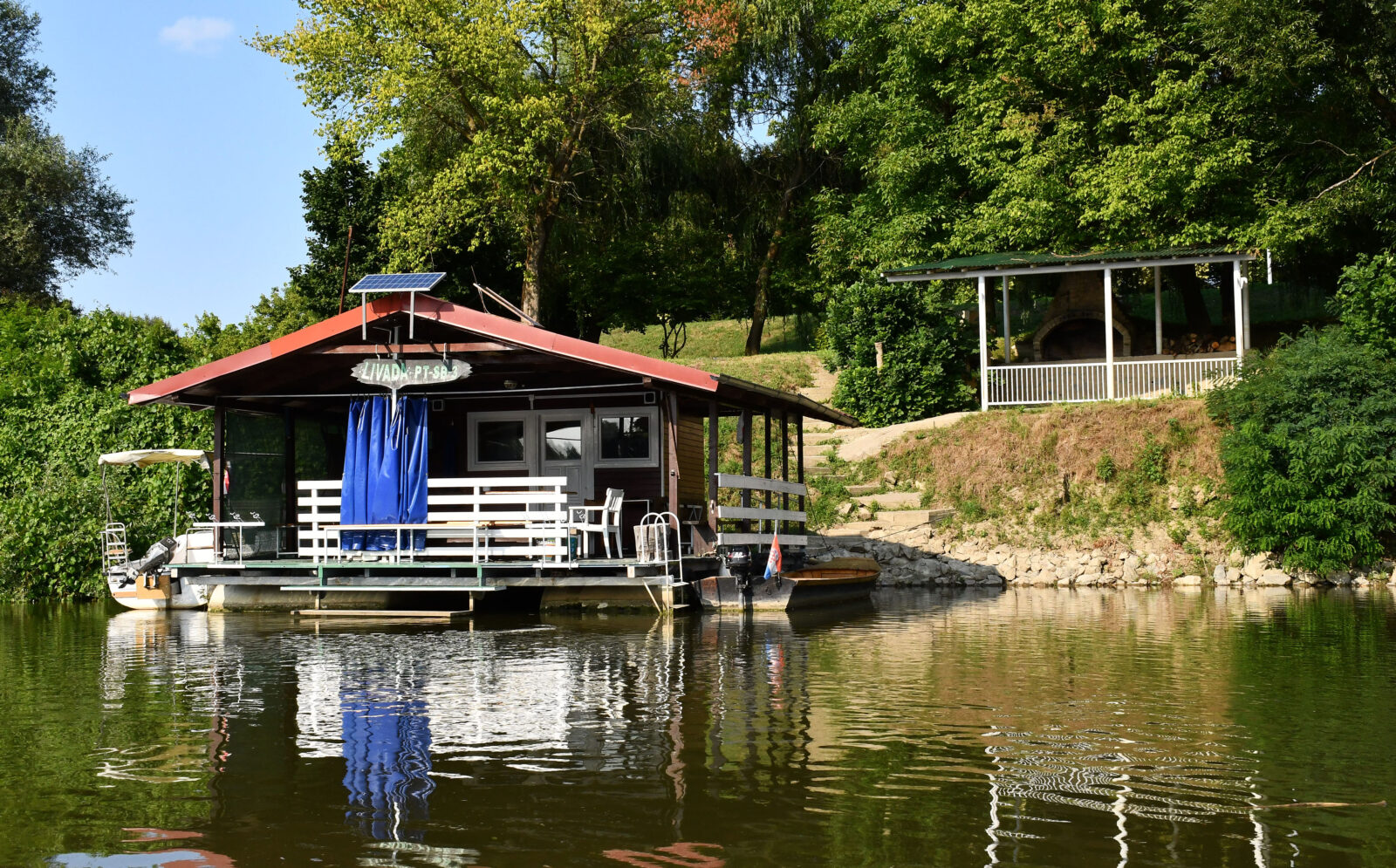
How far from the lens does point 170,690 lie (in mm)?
11125

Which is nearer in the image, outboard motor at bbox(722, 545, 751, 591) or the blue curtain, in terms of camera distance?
outboard motor at bbox(722, 545, 751, 591)

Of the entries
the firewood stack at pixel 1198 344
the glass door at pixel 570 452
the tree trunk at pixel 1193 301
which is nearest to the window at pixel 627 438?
the glass door at pixel 570 452

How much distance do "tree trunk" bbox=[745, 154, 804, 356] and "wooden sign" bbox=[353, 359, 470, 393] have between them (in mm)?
26169

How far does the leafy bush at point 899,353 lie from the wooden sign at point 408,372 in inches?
632

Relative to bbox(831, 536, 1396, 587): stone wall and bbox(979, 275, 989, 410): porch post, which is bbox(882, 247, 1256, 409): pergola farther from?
bbox(831, 536, 1396, 587): stone wall

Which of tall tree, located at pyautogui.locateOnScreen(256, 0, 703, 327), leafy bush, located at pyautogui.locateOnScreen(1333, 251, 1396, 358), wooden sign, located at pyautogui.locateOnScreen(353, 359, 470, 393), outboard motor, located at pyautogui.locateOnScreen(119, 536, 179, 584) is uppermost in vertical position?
tall tree, located at pyautogui.locateOnScreen(256, 0, 703, 327)

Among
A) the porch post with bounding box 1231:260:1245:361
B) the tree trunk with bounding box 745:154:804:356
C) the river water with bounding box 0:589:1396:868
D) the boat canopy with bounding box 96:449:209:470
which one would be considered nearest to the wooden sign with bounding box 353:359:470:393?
the boat canopy with bounding box 96:449:209:470

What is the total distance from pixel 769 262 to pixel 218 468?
2717cm

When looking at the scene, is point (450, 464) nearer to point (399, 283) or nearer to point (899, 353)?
point (399, 283)

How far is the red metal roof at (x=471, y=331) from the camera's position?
17688 millimetres

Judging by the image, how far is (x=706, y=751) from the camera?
806 cm

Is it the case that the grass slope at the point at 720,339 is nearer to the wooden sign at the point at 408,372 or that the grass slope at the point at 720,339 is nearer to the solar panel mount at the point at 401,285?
the wooden sign at the point at 408,372

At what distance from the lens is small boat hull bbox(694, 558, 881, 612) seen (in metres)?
18.2

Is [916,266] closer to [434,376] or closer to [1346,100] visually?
[1346,100]
